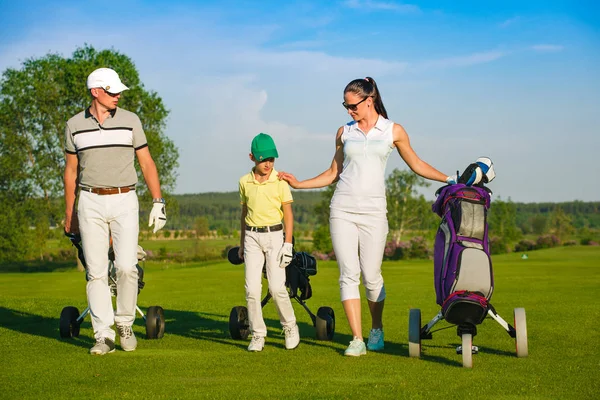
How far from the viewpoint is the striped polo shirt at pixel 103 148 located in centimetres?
838

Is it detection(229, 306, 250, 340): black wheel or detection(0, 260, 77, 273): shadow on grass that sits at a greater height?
detection(229, 306, 250, 340): black wheel

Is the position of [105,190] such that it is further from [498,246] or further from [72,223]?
[498,246]

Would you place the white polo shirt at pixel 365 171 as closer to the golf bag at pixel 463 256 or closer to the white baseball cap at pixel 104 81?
the golf bag at pixel 463 256

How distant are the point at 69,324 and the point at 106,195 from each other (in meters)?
2.17

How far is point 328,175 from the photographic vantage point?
28.9 feet

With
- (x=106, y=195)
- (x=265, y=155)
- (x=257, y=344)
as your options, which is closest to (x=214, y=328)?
(x=257, y=344)

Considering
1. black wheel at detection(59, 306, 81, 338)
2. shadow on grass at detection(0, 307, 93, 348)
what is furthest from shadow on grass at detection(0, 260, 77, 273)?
black wheel at detection(59, 306, 81, 338)

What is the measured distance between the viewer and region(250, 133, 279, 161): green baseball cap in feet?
28.0

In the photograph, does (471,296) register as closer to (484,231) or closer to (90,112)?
(484,231)

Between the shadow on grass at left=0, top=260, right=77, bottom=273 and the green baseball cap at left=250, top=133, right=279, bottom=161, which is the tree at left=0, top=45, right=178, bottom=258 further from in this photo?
the green baseball cap at left=250, top=133, right=279, bottom=161

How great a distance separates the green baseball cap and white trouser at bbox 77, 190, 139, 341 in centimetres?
135

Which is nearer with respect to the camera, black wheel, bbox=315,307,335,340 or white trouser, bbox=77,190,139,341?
white trouser, bbox=77,190,139,341

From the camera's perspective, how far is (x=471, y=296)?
7.36m

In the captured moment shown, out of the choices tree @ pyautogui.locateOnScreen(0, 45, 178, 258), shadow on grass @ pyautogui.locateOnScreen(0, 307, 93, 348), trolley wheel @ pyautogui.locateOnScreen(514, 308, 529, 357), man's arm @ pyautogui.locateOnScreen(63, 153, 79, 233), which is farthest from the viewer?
tree @ pyautogui.locateOnScreen(0, 45, 178, 258)
